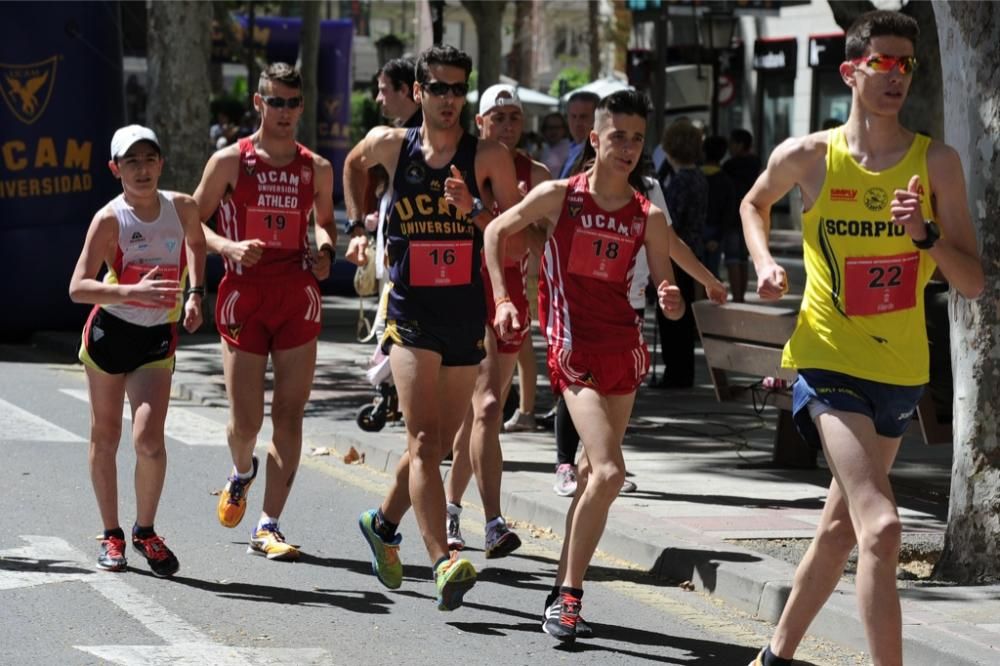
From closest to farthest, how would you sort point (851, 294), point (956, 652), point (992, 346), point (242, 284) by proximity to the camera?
point (851, 294) → point (956, 652) → point (992, 346) → point (242, 284)

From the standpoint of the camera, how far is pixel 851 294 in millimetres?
5230

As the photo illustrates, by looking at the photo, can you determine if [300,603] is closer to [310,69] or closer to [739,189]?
[739,189]

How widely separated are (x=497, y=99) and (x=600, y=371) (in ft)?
9.30

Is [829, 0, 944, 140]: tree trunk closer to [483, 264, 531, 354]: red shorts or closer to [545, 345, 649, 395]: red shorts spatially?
[483, 264, 531, 354]: red shorts

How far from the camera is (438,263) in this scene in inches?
265

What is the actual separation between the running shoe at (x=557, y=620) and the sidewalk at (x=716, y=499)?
810 mm

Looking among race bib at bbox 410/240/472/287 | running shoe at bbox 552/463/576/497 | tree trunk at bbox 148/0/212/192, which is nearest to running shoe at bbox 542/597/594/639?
Answer: race bib at bbox 410/240/472/287

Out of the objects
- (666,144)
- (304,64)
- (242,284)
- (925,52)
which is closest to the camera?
(242,284)

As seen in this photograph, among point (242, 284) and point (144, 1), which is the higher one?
point (144, 1)

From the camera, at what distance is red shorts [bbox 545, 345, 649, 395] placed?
6438mm

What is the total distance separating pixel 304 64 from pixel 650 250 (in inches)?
1459

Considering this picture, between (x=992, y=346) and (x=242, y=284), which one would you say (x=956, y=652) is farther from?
(x=242, y=284)

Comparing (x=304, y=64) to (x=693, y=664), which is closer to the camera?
(x=693, y=664)

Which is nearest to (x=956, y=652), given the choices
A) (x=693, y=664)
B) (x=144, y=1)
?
(x=693, y=664)
